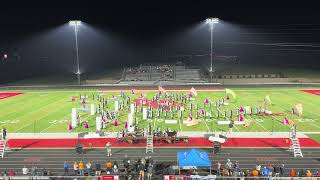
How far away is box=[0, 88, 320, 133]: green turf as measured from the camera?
3228cm

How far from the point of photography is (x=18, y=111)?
4144cm

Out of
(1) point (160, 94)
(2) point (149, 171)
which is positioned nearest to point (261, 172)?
(2) point (149, 171)

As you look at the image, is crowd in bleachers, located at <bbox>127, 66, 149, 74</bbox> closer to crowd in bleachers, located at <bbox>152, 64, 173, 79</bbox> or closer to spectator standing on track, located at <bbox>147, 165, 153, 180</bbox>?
crowd in bleachers, located at <bbox>152, 64, 173, 79</bbox>

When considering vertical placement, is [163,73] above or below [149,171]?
above

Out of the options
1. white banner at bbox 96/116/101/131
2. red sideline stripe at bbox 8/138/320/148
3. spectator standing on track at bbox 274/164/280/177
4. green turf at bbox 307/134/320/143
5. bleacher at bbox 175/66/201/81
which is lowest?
spectator standing on track at bbox 274/164/280/177

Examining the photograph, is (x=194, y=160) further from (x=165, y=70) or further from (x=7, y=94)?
(x=165, y=70)

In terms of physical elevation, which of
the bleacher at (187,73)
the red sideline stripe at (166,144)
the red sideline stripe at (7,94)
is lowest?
the red sideline stripe at (166,144)

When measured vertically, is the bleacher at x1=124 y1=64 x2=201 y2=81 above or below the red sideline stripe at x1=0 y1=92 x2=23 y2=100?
above

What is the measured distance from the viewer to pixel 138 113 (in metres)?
38.0

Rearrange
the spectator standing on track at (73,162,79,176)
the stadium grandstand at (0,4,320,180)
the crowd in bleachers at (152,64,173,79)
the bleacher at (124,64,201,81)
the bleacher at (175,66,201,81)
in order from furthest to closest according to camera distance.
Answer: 1. the crowd in bleachers at (152,64,173,79)
2. the bleacher at (124,64,201,81)
3. the bleacher at (175,66,201,81)
4. the stadium grandstand at (0,4,320,180)
5. the spectator standing on track at (73,162,79,176)

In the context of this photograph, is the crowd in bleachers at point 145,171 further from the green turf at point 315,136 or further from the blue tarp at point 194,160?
the green turf at point 315,136

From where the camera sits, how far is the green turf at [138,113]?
3228cm

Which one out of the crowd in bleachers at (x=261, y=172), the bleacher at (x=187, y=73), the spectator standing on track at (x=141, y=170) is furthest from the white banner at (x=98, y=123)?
the bleacher at (x=187, y=73)

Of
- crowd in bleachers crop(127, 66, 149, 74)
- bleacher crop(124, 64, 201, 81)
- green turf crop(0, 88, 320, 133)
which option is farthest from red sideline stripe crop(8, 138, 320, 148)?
crowd in bleachers crop(127, 66, 149, 74)
